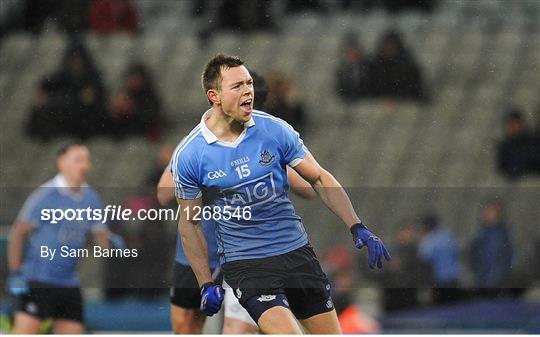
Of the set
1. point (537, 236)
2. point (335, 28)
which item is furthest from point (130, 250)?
point (537, 236)

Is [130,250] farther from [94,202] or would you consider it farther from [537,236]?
[537,236]

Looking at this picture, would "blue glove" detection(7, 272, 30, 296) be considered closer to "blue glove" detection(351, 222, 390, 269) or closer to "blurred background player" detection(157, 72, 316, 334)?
"blurred background player" detection(157, 72, 316, 334)

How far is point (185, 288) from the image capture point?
5.61m

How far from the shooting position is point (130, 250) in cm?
545

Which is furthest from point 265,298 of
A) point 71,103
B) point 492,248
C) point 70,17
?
point 70,17

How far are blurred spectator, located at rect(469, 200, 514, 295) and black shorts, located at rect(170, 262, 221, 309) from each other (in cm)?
111

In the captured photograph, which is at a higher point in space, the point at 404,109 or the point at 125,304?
the point at 404,109

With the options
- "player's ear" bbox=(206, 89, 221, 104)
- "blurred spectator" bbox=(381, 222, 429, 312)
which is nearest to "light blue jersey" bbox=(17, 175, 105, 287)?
"player's ear" bbox=(206, 89, 221, 104)

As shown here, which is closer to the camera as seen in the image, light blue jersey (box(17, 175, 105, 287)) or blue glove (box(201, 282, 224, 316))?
blue glove (box(201, 282, 224, 316))

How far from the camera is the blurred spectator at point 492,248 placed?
17.6ft

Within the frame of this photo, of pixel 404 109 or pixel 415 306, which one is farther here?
pixel 415 306

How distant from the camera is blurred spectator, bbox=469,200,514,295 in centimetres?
536

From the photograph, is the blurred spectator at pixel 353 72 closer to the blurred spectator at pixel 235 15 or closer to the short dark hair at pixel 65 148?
the blurred spectator at pixel 235 15

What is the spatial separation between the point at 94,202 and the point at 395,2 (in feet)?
5.01
